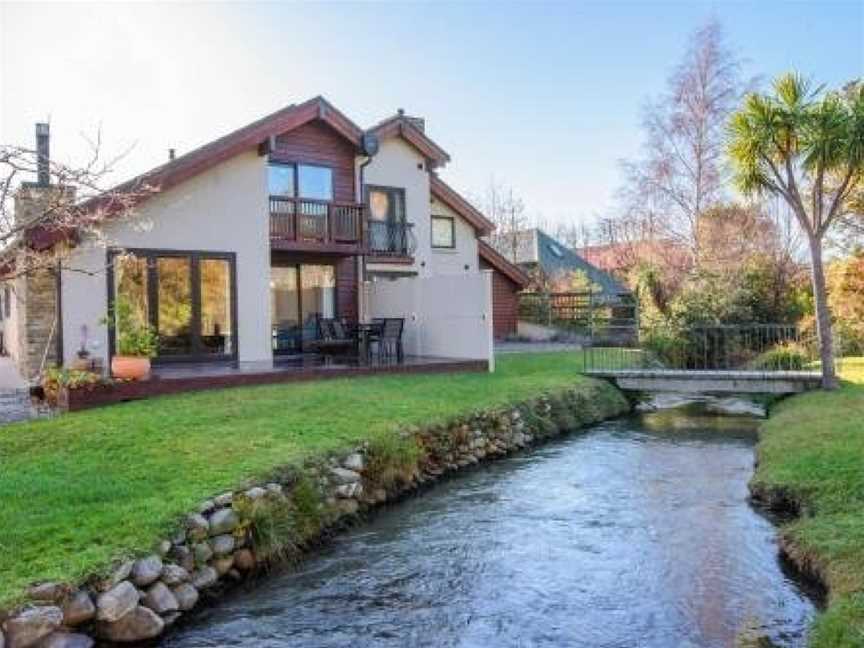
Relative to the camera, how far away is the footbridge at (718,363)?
16.7 meters

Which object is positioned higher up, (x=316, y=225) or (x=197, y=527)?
(x=316, y=225)

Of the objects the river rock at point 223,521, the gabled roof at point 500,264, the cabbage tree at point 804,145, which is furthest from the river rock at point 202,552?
the gabled roof at point 500,264

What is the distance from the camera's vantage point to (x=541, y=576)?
23.8 ft

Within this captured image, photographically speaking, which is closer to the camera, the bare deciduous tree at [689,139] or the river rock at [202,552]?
the river rock at [202,552]

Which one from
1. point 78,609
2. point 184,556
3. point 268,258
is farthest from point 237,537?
point 268,258

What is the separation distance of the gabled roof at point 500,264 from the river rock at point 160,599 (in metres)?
22.1

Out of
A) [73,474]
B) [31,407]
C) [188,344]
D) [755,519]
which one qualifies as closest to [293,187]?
[188,344]

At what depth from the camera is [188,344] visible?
1709 centimetres

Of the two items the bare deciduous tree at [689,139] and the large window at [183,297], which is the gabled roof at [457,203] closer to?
the bare deciduous tree at [689,139]

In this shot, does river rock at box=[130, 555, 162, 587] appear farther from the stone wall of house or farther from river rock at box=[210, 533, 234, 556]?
the stone wall of house

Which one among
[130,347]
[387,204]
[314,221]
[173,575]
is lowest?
[173,575]

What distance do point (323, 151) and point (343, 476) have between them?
13.0 meters

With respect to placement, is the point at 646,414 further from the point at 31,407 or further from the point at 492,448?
the point at 31,407

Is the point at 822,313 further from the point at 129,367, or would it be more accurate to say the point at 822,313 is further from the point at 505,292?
the point at 505,292
